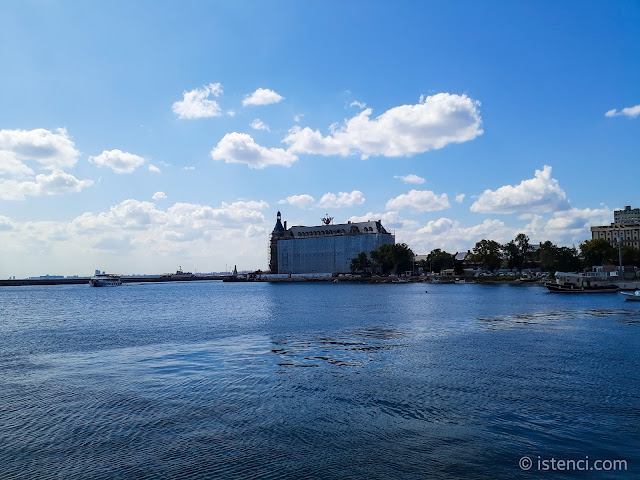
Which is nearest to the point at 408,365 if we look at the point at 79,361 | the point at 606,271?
the point at 79,361

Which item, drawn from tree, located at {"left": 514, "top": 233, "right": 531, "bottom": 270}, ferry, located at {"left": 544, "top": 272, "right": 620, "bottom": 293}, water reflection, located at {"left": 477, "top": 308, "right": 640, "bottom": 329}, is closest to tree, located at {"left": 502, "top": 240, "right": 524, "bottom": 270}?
tree, located at {"left": 514, "top": 233, "right": 531, "bottom": 270}

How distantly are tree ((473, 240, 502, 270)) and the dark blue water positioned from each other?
157714 millimetres

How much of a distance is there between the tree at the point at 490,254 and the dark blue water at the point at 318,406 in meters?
158

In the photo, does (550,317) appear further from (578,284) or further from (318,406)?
(578,284)

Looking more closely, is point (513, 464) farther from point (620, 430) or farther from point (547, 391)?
point (547, 391)

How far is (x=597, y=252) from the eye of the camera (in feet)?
513

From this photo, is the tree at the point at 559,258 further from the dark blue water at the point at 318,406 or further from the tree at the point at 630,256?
the dark blue water at the point at 318,406

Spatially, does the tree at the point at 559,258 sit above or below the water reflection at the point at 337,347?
above

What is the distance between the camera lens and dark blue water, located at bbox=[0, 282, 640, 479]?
14.9 metres

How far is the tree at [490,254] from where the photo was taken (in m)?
194
